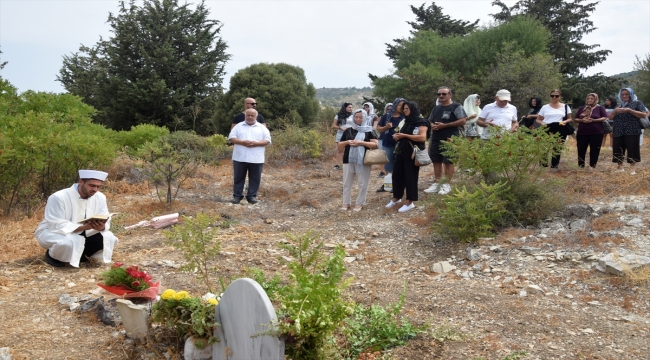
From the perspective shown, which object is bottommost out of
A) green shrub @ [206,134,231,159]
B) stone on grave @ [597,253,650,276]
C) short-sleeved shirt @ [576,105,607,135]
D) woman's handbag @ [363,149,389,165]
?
stone on grave @ [597,253,650,276]

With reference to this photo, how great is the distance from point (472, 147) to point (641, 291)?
247 cm

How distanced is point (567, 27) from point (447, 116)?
26.7m

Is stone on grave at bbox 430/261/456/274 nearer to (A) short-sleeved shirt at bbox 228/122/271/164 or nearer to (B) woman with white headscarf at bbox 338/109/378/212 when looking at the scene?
(B) woman with white headscarf at bbox 338/109/378/212

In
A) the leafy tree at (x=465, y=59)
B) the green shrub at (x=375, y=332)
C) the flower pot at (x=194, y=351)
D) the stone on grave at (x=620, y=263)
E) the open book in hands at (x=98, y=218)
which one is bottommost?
the flower pot at (x=194, y=351)

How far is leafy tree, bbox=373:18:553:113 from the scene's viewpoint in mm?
22359

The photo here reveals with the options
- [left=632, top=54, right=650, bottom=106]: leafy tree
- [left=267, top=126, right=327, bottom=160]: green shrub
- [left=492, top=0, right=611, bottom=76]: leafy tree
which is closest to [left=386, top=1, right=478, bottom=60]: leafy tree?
[left=492, top=0, right=611, bottom=76]: leafy tree

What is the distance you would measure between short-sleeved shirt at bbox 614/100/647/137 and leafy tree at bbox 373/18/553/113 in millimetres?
13539

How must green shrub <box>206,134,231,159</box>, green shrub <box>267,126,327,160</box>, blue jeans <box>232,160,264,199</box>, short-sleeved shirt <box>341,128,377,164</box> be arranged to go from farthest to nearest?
green shrub <box>206,134,231,159</box> → green shrub <box>267,126,327,160</box> → blue jeans <box>232,160,264,199</box> → short-sleeved shirt <box>341,128,377,164</box>

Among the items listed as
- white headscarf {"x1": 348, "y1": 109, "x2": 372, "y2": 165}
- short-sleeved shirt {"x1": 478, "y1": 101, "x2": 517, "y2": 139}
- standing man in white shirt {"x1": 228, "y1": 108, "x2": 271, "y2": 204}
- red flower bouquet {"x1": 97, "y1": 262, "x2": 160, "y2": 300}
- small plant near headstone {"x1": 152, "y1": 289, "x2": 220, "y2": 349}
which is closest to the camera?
small plant near headstone {"x1": 152, "y1": 289, "x2": 220, "y2": 349}

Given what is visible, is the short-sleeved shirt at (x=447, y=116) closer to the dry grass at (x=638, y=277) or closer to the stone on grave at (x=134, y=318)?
the dry grass at (x=638, y=277)

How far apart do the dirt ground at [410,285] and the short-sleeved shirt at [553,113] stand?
823 millimetres

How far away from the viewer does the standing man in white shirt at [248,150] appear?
8.39 meters

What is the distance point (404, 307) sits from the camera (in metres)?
3.99

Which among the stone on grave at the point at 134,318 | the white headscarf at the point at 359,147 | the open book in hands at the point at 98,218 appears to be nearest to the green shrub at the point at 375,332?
the stone on grave at the point at 134,318
